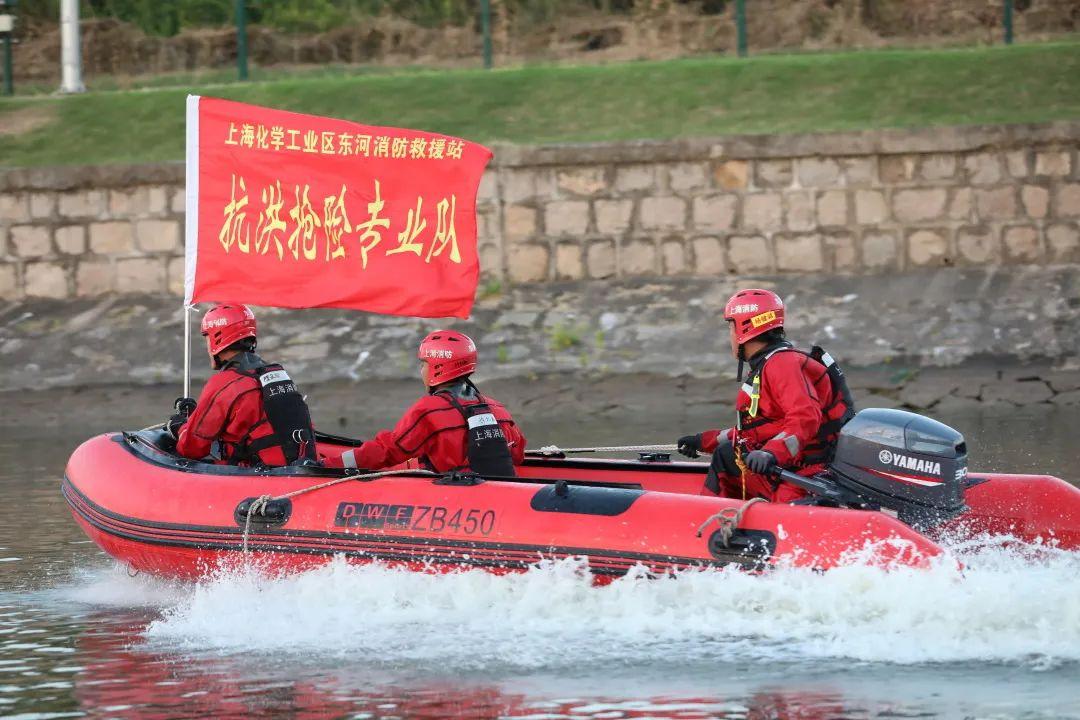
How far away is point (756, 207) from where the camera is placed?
18.5 meters

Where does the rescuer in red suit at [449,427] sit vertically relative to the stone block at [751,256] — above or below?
above

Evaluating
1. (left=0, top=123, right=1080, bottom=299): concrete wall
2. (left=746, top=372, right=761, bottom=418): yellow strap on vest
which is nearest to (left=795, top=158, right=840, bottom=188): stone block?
(left=0, top=123, right=1080, bottom=299): concrete wall

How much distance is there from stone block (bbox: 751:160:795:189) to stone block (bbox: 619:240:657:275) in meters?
1.23

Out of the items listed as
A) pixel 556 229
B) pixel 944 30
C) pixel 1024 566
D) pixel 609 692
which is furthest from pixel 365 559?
pixel 944 30

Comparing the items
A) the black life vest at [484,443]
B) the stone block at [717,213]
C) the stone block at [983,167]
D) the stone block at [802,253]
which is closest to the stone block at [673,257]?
the stone block at [717,213]

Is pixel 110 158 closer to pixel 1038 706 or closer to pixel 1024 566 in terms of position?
pixel 1024 566

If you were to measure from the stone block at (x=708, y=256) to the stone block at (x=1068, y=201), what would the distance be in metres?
3.22

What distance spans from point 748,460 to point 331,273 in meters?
3.20

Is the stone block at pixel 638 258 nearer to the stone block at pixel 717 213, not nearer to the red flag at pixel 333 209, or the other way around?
the stone block at pixel 717 213

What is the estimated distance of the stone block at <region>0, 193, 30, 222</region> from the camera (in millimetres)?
19438

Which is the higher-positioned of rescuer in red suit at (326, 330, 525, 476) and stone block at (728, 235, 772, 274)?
rescuer in red suit at (326, 330, 525, 476)

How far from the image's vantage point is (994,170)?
18234 mm

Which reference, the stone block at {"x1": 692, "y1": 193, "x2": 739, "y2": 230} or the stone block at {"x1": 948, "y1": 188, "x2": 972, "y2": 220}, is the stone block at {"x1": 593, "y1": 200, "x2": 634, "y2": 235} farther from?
the stone block at {"x1": 948, "y1": 188, "x2": 972, "y2": 220}

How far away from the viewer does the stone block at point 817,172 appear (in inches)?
725
